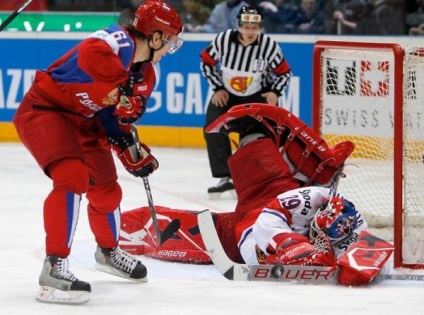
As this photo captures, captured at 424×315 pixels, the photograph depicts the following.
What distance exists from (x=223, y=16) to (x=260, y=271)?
4.60 metres

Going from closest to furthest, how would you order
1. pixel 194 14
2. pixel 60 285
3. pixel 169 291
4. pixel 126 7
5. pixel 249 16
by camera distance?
pixel 60 285 → pixel 169 291 → pixel 249 16 → pixel 194 14 → pixel 126 7

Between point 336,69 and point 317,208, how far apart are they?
1.28 m

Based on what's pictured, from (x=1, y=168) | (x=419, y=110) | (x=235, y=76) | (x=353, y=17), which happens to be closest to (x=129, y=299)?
(x=419, y=110)

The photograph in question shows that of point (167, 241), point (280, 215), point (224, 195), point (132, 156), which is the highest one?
point (132, 156)

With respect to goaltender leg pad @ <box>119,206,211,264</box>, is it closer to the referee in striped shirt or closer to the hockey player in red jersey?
the hockey player in red jersey

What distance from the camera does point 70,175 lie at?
13.4 feet

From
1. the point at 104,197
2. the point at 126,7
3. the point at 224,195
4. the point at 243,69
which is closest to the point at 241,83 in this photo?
the point at 243,69

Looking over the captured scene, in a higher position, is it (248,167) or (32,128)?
(32,128)

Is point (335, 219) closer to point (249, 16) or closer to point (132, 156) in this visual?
point (132, 156)

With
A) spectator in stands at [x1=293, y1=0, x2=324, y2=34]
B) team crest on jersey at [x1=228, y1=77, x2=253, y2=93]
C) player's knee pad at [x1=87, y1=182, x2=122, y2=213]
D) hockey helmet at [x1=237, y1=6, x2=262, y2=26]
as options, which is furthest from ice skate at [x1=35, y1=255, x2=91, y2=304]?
spectator in stands at [x1=293, y1=0, x2=324, y2=34]

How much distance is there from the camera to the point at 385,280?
4715mm

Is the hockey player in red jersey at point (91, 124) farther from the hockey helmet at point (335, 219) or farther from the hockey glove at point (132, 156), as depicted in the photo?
the hockey helmet at point (335, 219)

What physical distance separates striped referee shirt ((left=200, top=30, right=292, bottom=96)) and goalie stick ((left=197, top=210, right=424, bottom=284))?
2.42 m

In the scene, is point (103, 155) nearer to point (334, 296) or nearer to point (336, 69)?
point (334, 296)
